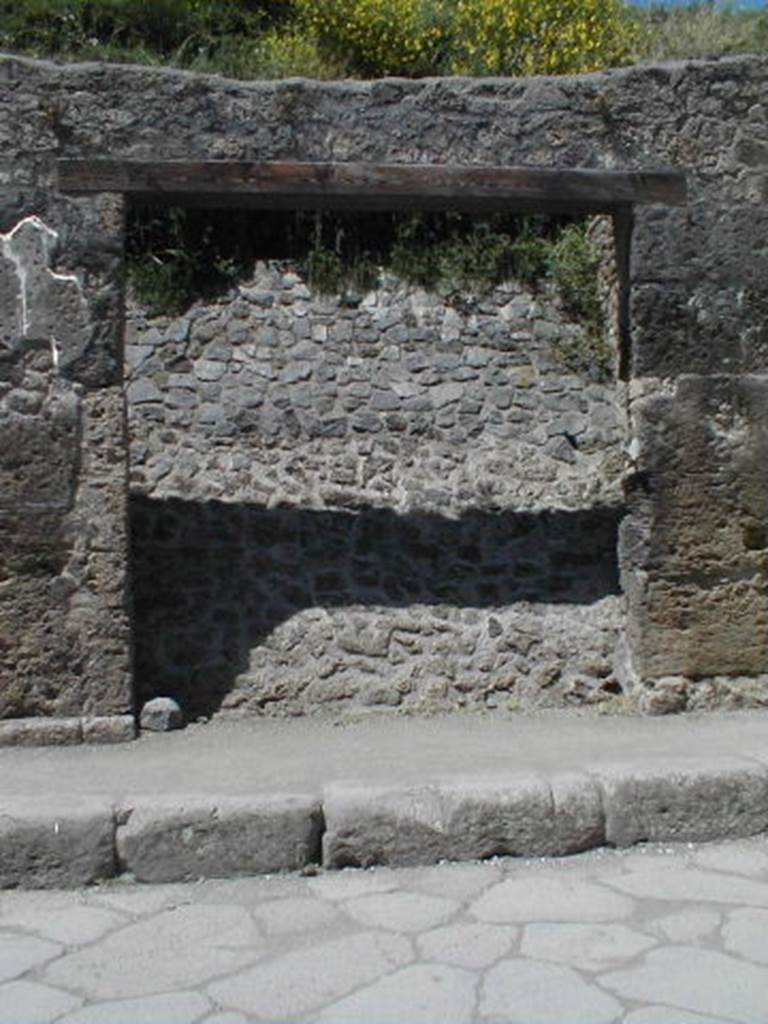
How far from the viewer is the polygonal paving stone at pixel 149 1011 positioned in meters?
3.48

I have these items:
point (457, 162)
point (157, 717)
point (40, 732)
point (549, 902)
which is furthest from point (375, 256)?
point (549, 902)

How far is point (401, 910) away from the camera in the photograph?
428 cm

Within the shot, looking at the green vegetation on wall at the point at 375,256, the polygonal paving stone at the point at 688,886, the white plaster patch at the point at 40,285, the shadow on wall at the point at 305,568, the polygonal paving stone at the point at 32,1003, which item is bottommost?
the polygonal paving stone at the point at 32,1003

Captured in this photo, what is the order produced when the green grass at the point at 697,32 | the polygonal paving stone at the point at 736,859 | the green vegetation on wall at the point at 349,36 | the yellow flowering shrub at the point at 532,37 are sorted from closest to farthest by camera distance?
the polygonal paving stone at the point at 736,859, the yellow flowering shrub at the point at 532,37, the green vegetation on wall at the point at 349,36, the green grass at the point at 697,32

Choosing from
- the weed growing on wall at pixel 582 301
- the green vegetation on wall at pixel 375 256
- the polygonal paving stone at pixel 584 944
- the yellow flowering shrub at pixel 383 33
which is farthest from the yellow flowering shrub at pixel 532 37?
the polygonal paving stone at pixel 584 944

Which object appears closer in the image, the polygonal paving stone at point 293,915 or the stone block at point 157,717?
the polygonal paving stone at point 293,915

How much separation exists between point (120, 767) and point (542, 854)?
65.5 inches

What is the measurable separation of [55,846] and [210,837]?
48 centimetres

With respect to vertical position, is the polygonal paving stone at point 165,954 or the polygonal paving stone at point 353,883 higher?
the polygonal paving stone at point 353,883

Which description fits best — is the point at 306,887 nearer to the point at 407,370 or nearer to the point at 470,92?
the point at 470,92

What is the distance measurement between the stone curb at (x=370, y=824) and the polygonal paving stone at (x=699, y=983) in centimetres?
91

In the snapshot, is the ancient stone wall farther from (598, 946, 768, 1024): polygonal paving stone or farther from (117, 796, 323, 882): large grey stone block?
(598, 946, 768, 1024): polygonal paving stone

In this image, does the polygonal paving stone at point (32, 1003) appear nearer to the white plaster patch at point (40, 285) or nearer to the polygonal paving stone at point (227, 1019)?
the polygonal paving stone at point (227, 1019)

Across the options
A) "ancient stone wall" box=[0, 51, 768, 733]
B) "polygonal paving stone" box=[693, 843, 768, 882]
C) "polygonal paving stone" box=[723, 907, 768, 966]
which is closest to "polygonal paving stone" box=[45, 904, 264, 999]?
"polygonal paving stone" box=[723, 907, 768, 966]
